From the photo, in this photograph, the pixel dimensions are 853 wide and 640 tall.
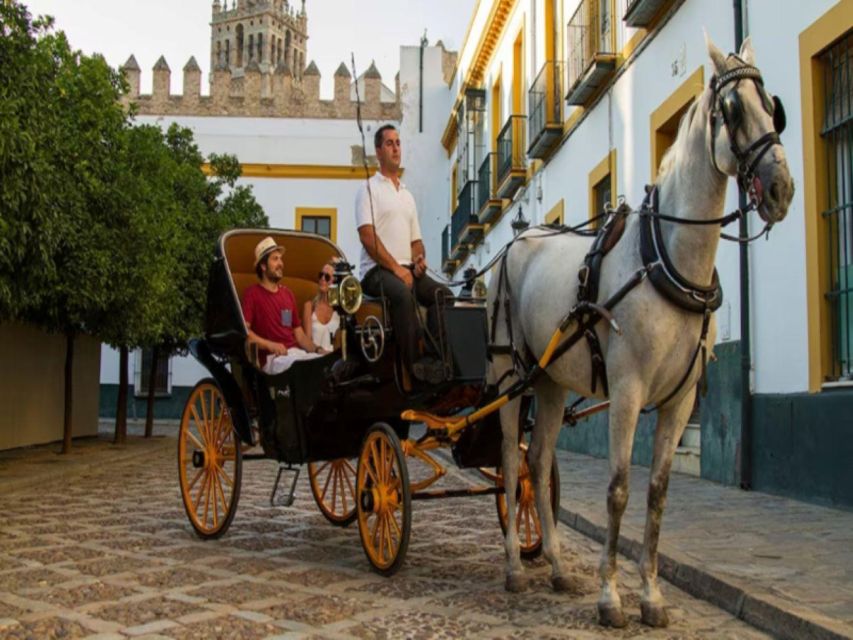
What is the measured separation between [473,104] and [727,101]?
20395mm

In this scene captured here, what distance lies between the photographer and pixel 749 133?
3828 mm

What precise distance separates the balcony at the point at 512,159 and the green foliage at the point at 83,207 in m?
5.82

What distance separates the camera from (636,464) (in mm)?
11141

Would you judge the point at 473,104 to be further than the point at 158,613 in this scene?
Yes

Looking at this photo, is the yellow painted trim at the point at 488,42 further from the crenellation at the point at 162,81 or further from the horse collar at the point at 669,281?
the horse collar at the point at 669,281

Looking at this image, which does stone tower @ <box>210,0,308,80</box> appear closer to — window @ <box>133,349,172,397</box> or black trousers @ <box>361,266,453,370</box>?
window @ <box>133,349,172,397</box>

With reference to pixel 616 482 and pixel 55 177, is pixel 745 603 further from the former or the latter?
pixel 55 177

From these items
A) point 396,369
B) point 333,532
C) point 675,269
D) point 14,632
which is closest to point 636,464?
point 333,532

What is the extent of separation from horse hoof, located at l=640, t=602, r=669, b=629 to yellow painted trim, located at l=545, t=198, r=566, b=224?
11143 millimetres

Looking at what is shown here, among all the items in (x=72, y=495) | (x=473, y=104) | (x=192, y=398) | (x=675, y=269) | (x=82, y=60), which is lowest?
(x=72, y=495)

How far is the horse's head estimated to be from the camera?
12.0ft

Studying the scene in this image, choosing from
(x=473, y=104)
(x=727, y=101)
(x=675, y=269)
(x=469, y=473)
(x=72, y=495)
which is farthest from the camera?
(x=473, y=104)

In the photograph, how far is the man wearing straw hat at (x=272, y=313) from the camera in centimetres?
654

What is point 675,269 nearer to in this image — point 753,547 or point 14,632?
point 753,547
